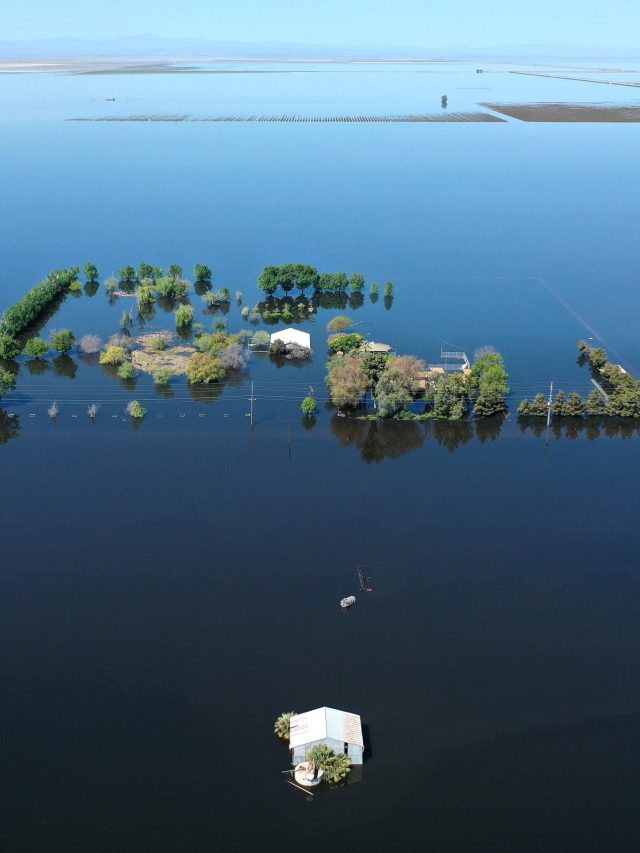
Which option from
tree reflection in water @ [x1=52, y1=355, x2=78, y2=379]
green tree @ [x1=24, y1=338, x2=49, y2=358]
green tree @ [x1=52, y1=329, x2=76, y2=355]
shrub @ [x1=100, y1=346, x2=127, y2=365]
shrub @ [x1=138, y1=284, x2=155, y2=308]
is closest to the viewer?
tree reflection in water @ [x1=52, y1=355, x2=78, y2=379]

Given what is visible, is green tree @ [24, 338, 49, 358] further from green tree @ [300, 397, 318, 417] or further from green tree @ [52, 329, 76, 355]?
green tree @ [300, 397, 318, 417]

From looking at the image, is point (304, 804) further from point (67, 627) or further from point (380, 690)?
point (67, 627)

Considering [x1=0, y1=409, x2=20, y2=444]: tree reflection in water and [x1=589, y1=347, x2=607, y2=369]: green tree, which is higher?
[x1=589, y1=347, x2=607, y2=369]: green tree

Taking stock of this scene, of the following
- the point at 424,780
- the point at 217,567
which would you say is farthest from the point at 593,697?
the point at 217,567

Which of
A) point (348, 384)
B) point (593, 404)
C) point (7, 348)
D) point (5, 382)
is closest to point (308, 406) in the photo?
point (348, 384)

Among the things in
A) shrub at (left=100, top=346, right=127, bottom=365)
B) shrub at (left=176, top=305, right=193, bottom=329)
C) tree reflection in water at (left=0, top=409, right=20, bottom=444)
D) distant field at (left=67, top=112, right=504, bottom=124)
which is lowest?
tree reflection in water at (left=0, top=409, right=20, bottom=444)

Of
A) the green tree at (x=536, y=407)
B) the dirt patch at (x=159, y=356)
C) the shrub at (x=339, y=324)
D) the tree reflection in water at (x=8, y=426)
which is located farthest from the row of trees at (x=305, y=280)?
the tree reflection in water at (x=8, y=426)

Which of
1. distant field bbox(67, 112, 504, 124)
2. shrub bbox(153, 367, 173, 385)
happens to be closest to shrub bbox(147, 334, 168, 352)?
shrub bbox(153, 367, 173, 385)
